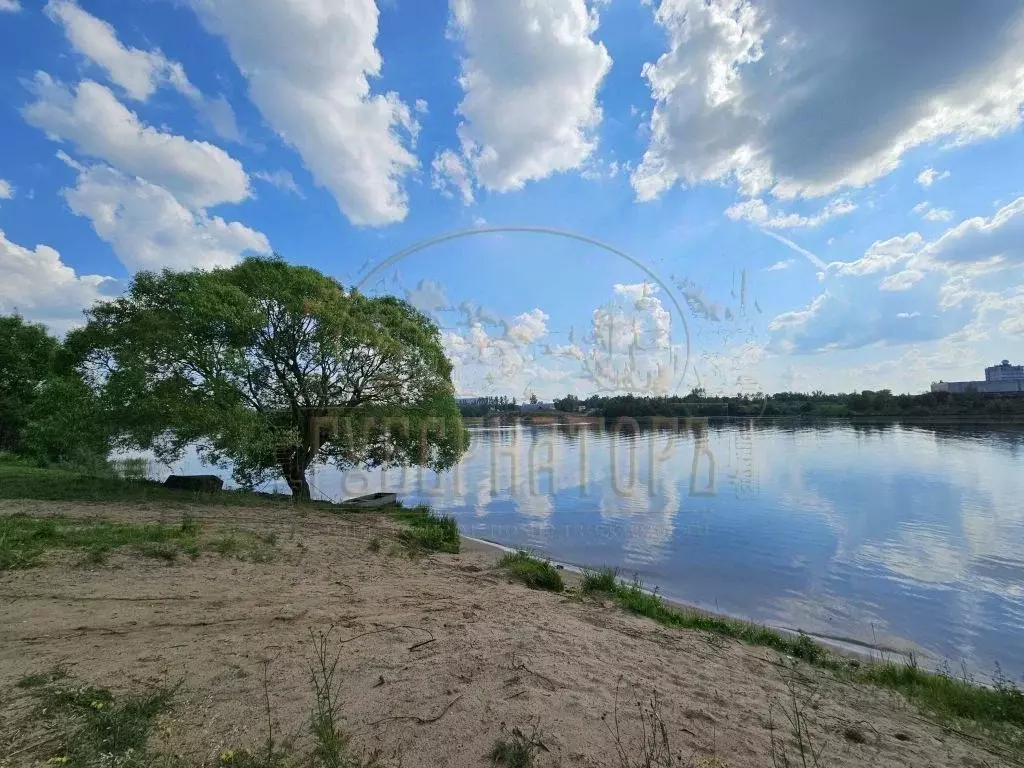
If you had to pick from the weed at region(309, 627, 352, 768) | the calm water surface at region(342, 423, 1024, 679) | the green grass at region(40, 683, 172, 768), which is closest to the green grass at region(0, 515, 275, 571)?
the green grass at region(40, 683, 172, 768)

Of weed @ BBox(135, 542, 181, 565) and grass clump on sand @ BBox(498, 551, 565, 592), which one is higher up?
weed @ BBox(135, 542, 181, 565)

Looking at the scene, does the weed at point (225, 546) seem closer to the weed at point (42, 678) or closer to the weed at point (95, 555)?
the weed at point (95, 555)

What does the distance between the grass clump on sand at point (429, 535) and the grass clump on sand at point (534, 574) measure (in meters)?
2.24

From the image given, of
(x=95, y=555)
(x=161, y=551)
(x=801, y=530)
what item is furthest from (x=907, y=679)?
(x=801, y=530)

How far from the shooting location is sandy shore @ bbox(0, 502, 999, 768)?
3664mm

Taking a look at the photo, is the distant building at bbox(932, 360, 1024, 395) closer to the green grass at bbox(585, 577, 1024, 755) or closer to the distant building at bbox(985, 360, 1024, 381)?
the distant building at bbox(985, 360, 1024, 381)

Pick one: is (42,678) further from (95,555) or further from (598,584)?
(598,584)

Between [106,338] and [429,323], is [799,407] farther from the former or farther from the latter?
[106,338]

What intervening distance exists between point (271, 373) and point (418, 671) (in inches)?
592

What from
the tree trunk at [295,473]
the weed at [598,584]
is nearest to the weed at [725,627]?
the weed at [598,584]

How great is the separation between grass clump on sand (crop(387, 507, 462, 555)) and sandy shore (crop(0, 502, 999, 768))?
417 cm

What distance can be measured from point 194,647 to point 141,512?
9330 millimetres

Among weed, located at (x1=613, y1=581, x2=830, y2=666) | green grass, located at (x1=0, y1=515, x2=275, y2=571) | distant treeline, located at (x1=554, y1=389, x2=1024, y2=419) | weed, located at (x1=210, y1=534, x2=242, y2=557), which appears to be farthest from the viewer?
distant treeline, located at (x1=554, y1=389, x2=1024, y2=419)

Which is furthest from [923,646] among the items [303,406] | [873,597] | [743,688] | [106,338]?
[106,338]
